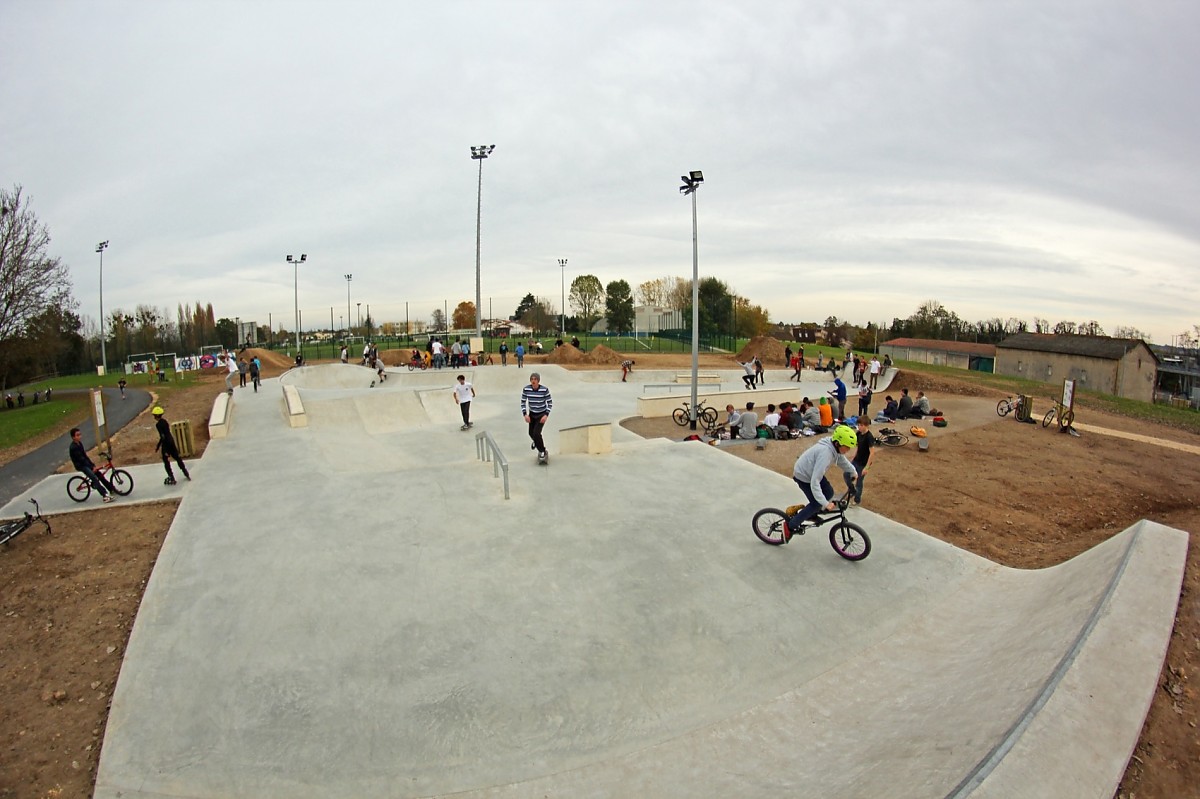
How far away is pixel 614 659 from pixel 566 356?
34.7 m

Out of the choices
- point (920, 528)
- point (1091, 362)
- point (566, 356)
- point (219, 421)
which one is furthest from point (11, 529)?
point (1091, 362)

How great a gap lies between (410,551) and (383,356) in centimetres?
3928

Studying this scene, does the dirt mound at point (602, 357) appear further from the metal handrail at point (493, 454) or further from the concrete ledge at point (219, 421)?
the metal handrail at point (493, 454)

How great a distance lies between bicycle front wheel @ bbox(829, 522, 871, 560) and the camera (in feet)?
21.6

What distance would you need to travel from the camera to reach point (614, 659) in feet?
16.3

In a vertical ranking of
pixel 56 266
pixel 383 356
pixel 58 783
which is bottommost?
pixel 58 783

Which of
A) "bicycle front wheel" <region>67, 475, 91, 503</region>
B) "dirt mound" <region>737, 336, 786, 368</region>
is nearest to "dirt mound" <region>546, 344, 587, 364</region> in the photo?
"dirt mound" <region>737, 336, 786, 368</region>

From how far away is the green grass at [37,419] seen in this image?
1852cm

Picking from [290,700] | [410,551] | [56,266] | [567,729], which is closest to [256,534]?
[410,551]

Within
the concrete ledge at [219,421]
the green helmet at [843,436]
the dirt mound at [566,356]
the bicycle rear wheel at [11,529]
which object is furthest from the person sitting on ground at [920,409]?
the dirt mound at [566,356]

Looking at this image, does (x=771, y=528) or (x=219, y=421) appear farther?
(x=219, y=421)

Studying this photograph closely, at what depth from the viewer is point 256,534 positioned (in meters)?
7.53

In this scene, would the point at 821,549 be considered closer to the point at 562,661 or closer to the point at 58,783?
the point at 562,661

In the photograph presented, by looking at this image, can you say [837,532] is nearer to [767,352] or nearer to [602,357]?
[602,357]
